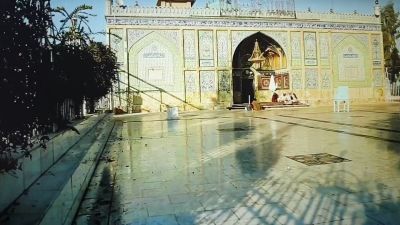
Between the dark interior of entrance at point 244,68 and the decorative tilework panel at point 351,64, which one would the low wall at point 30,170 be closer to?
the dark interior of entrance at point 244,68

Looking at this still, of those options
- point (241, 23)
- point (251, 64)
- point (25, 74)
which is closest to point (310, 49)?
point (251, 64)

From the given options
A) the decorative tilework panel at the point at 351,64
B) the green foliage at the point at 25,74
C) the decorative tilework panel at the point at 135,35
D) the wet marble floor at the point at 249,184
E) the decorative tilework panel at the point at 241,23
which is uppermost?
the decorative tilework panel at the point at 241,23

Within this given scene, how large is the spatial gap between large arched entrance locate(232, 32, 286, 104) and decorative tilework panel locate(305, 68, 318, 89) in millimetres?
1673

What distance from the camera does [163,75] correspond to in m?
21.3

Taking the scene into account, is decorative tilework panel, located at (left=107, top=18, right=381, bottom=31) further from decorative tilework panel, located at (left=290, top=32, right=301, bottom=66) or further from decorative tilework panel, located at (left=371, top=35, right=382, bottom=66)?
decorative tilework panel, located at (left=371, top=35, right=382, bottom=66)

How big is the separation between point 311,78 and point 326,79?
3.76ft

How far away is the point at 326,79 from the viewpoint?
79.8 feet

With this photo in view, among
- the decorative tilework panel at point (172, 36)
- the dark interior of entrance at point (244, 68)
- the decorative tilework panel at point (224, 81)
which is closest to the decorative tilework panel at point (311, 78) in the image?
the dark interior of entrance at point (244, 68)

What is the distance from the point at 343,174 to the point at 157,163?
2630 millimetres

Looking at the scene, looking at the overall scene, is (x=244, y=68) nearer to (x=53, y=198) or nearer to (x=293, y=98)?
(x=293, y=98)

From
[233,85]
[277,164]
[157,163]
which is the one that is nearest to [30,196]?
[157,163]

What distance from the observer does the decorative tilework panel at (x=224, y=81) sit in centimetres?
2233

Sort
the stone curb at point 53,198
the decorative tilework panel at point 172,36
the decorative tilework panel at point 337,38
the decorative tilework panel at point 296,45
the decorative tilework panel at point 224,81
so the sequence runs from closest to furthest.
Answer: the stone curb at point 53,198
the decorative tilework panel at point 172,36
the decorative tilework panel at point 224,81
the decorative tilework panel at point 296,45
the decorative tilework panel at point 337,38

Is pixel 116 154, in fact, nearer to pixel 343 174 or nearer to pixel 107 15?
pixel 343 174
